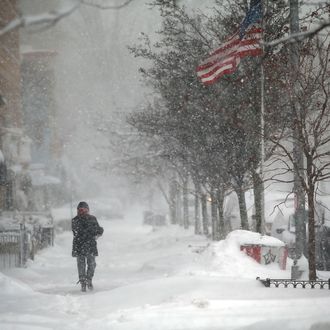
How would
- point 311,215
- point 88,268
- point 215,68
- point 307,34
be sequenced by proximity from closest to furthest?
point 307,34
point 311,215
point 88,268
point 215,68

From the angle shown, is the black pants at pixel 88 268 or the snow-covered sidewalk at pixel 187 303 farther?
the black pants at pixel 88 268

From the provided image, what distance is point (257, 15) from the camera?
1238cm

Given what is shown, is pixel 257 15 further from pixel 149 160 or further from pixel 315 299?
pixel 149 160

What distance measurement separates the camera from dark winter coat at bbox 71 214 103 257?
1230 centimetres

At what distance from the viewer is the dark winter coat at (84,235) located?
1230 cm

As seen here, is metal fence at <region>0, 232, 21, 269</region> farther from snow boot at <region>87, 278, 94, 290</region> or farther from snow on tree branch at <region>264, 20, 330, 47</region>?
snow on tree branch at <region>264, 20, 330, 47</region>

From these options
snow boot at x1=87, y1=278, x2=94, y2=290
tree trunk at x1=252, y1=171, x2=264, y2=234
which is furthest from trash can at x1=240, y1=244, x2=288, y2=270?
snow boot at x1=87, y1=278, x2=94, y2=290

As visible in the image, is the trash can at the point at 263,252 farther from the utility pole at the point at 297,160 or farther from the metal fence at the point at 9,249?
the metal fence at the point at 9,249

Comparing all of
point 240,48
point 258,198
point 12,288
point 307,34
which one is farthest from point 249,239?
point 307,34

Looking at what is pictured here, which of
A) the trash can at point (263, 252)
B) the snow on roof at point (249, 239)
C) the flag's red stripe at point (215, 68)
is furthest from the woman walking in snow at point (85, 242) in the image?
the flag's red stripe at point (215, 68)

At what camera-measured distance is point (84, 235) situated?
485 inches

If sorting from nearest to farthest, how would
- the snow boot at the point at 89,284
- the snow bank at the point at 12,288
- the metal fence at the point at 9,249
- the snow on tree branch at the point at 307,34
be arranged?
1. the snow on tree branch at the point at 307,34
2. the snow bank at the point at 12,288
3. the snow boot at the point at 89,284
4. the metal fence at the point at 9,249

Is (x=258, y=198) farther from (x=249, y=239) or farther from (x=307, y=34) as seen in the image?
(x=307, y=34)

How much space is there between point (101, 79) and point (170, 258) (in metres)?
68.7
